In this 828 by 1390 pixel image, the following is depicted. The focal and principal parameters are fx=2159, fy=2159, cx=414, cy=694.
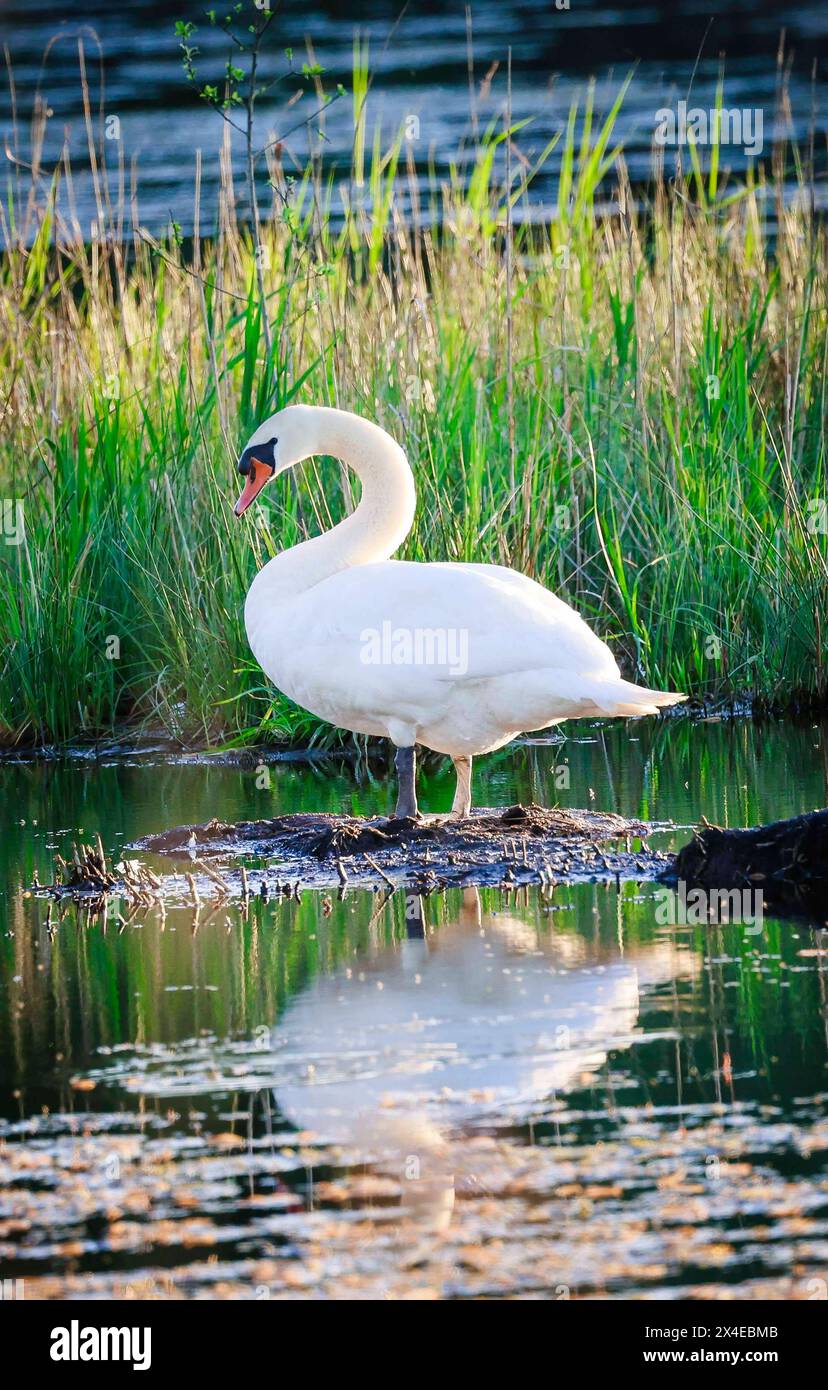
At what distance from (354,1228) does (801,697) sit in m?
6.34

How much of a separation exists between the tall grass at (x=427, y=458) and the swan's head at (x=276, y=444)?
1.46 metres

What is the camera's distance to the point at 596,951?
5.98 m

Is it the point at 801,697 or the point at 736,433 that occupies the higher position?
the point at 736,433

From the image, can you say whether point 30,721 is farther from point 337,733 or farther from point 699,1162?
point 699,1162

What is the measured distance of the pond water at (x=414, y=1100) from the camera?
3.98 m

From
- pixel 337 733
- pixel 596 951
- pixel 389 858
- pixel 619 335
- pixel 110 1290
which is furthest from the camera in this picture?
pixel 619 335

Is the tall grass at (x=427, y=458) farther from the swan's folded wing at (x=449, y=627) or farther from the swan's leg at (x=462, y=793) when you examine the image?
the swan's folded wing at (x=449, y=627)

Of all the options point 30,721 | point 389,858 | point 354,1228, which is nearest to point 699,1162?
point 354,1228

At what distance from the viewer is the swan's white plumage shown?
22.9 ft

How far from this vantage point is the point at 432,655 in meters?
7.02

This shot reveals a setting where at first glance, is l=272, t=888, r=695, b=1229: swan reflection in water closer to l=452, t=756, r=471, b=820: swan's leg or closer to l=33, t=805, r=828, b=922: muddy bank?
l=33, t=805, r=828, b=922: muddy bank

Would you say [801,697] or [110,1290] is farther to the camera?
Result: [801,697]

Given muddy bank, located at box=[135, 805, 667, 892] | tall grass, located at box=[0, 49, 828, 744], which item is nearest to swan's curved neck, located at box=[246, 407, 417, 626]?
muddy bank, located at box=[135, 805, 667, 892]

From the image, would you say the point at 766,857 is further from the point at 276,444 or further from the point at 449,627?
the point at 276,444
